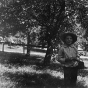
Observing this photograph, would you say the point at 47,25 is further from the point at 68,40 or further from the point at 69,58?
the point at 69,58

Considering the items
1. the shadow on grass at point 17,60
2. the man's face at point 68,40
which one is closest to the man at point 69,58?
the man's face at point 68,40

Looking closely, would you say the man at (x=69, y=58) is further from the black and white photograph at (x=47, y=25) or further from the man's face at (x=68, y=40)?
the black and white photograph at (x=47, y=25)

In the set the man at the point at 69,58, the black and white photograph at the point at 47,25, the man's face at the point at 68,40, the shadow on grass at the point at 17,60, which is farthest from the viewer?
the shadow on grass at the point at 17,60

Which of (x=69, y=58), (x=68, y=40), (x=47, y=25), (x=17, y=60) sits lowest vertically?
(x=17, y=60)

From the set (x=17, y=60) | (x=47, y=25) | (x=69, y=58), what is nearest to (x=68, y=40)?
(x=69, y=58)

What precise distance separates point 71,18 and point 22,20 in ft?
9.70

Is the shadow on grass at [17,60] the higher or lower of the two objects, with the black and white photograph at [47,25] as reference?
lower

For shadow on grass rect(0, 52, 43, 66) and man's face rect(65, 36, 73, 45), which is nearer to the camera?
man's face rect(65, 36, 73, 45)

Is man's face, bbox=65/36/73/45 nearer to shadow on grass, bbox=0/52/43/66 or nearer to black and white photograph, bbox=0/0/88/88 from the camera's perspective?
black and white photograph, bbox=0/0/88/88

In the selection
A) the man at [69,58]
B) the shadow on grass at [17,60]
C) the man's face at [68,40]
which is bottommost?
the shadow on grass at [17,60]

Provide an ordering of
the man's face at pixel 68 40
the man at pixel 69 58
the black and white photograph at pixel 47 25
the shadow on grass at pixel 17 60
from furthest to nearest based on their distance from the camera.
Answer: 1. the shadow on grass at pixel 17 60
2. the black and white photograph at pixel 47 25
3. the man's face at pixel 68 40
4. the man at pixel 69 58

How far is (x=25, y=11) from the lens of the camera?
984cm

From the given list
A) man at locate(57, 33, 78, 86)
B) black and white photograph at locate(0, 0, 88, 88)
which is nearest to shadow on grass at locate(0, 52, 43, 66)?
black and white photograph at locate(0, 0, 88, 88)

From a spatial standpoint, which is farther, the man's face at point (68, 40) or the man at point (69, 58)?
the man's face at point (68, 40)
